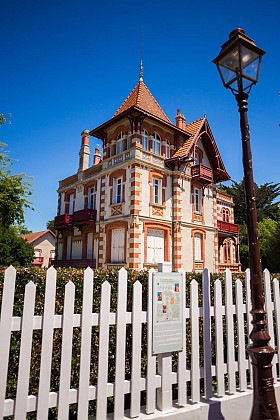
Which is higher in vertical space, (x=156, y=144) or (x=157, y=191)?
(x=156, y=144)

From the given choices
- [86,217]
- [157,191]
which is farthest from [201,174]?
[86,217]

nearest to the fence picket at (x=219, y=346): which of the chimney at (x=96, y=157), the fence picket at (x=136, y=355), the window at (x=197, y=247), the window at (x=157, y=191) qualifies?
the fence picket at (x=136, y=355)

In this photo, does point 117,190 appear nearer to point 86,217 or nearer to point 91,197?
point 86,217

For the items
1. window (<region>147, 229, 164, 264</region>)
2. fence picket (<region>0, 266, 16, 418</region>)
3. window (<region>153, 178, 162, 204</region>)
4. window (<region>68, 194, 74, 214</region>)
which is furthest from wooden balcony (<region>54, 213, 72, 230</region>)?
fence picket (<region>0, 266, 16, 418</region>)

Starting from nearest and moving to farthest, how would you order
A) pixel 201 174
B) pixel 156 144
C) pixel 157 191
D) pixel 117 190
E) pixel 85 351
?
1. pixel 85 351
2. pixel 157 191
3. pixel 117 190
4. pixel 156 144
5. pixel 201 174

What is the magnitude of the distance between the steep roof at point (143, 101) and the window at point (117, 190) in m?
4.81

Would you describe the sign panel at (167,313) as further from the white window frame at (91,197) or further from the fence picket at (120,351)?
the white window frame at (91,197)

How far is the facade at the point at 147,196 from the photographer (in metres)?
16.5

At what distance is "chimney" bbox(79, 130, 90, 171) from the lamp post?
19637mm

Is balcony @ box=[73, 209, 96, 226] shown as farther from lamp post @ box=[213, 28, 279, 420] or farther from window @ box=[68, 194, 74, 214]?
lamp post @ box=[213, 28, 279, 420]

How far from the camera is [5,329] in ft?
7.59

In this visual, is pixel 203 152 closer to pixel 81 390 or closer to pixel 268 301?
pixel 268 301

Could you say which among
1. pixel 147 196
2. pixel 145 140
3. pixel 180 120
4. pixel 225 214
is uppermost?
pixel 180 120

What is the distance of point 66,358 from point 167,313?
1139 mm
